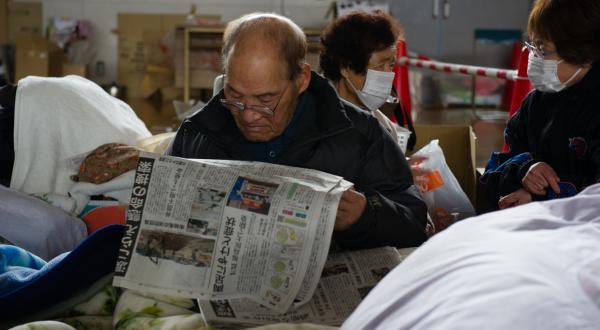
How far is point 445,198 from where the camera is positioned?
9.13ft

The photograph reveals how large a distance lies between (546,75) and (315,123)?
74cm

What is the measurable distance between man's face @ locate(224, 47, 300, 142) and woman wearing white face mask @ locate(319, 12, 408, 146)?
880 mm

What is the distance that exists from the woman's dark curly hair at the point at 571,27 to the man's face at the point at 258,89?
2.53 ft

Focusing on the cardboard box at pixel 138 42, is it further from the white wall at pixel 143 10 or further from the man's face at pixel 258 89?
the man's face at pixel 258 89

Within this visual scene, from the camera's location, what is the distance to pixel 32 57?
8.20 metres

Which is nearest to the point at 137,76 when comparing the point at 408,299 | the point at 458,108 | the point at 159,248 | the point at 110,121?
the point at 458,108

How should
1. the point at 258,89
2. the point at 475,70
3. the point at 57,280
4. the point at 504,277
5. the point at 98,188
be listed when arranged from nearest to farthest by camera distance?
the point at 504,277 → the point at 57,280 → the point at 258,89 → the point at 98,188 → the point at 475,70

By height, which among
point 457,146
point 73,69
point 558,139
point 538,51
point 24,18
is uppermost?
point 538,51

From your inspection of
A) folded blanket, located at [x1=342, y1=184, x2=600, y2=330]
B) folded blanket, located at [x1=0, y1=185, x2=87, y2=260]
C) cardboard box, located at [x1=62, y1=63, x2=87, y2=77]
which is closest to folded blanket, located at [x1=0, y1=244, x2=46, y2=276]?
folded blanket, located at [x1=0, y1=185, x2=87, y2=260]

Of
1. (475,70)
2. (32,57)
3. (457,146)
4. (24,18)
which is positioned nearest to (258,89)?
(457,146)

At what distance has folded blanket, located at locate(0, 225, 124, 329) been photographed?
1584 millimetres

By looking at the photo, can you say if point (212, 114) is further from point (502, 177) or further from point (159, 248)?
point (502, 177)

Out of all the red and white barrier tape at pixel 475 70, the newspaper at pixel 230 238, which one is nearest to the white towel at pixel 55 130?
the newspaper at pixel 230 238

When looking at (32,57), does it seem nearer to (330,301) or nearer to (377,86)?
(377,86)
